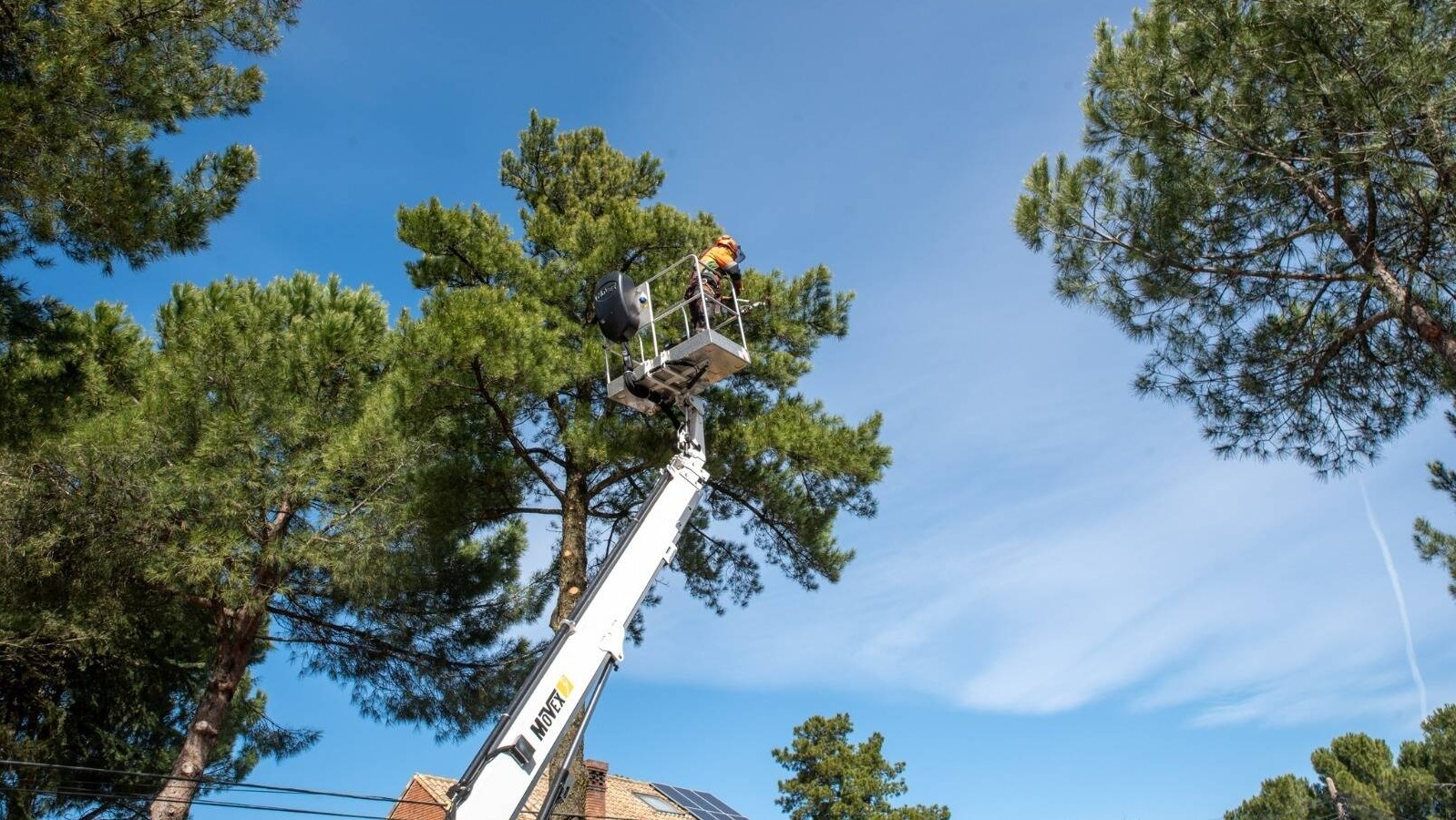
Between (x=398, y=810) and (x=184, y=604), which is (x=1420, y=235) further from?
(x=398, y=810)

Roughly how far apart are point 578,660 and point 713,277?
309cm

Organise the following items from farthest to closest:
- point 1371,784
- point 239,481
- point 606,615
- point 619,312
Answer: point 1371,784, point 239,481, point 619,312, point 606,615

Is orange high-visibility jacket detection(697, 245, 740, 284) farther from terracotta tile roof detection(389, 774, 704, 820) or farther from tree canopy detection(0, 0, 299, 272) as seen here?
terracotta tile roof detection(389, 774, 704, 820)

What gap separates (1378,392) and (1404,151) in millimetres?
3428

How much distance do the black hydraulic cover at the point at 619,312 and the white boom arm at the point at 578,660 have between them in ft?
2.73

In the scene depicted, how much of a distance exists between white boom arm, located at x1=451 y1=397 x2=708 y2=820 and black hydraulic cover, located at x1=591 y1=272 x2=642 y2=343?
831 millimetres

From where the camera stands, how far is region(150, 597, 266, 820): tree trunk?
8.16 metres

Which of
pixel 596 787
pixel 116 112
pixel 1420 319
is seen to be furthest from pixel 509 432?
pixel 596 787

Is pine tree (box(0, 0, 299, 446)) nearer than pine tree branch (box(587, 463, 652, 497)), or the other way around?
pine tree (box(0, 0, 299, 446))

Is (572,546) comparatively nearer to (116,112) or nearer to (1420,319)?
(116,112)

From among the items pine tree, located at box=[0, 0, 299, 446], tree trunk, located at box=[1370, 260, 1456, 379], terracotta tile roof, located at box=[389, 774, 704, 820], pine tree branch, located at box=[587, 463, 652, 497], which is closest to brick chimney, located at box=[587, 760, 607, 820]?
terracotta tile roof, located at box=[389, 774, 704, 820]

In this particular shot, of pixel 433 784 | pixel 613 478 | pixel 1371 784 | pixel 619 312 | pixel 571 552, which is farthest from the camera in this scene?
pixel 1371 784

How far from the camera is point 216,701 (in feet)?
28.8

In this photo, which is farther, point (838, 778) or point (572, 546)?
point (838, 778)
